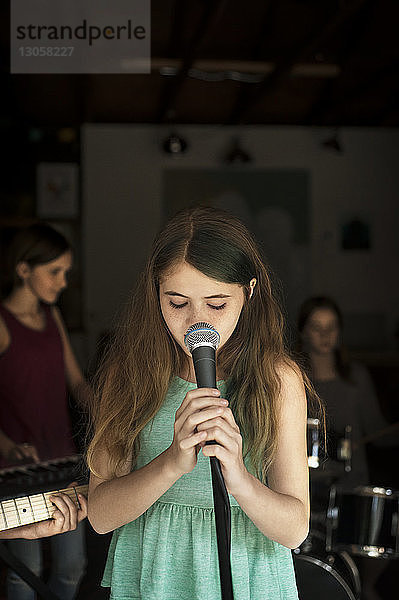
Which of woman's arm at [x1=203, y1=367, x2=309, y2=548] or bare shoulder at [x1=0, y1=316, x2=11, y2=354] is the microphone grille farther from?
bare shoulder at [x1=0, y1=316, x2=11, y2=354]

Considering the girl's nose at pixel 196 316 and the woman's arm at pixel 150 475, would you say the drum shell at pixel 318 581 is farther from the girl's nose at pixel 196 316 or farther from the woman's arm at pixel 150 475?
the girl's nose at pixel 196 316

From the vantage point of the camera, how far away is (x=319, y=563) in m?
1.64

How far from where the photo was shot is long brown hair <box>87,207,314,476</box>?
1.15m

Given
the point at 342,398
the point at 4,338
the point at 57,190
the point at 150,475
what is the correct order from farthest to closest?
the point at 57,190
the point at 342,398
the point at 4,338
the point at 150,475

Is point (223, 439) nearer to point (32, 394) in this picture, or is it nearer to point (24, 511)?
point (24, 511)

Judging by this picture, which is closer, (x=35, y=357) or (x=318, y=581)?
(x=318, y=581)

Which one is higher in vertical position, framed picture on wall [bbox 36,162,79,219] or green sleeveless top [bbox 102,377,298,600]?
framed picture on wall [bbox 36,162,79,219]

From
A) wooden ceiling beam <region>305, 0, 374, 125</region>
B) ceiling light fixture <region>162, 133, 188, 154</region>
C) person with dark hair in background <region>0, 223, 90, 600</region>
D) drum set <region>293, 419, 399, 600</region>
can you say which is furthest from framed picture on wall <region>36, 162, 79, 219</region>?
drum set <region>293, 419, 399, 600</region>

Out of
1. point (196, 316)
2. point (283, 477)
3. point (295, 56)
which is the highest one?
point (295, 56)

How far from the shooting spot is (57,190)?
6801 mm

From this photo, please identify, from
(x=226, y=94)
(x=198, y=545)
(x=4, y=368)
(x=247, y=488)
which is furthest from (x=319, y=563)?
(x=226, y=94)

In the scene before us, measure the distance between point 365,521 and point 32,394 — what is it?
123cm

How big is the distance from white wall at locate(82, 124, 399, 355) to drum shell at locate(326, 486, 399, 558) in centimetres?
453

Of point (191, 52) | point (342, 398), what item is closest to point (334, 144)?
point (191, 52)
